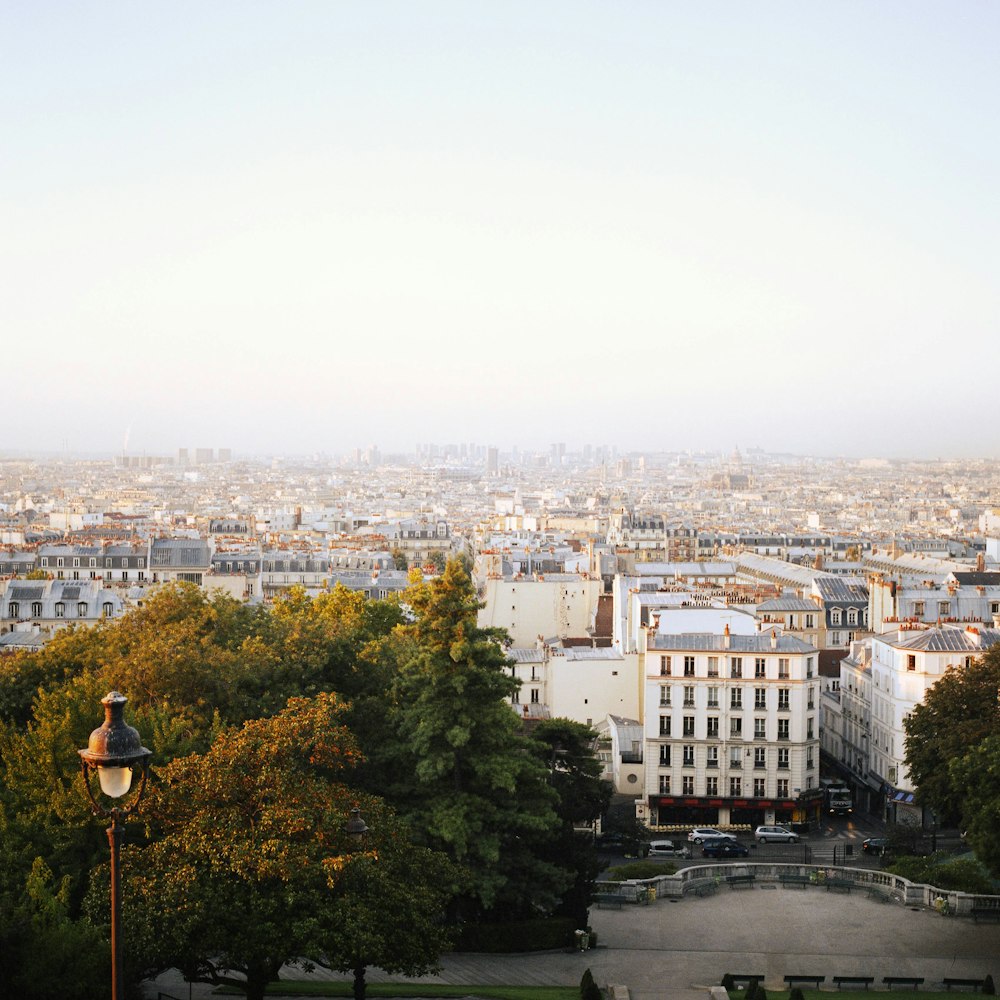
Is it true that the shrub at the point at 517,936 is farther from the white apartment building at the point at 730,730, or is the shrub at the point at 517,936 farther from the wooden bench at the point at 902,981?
the white apartment building at the point at 730,730

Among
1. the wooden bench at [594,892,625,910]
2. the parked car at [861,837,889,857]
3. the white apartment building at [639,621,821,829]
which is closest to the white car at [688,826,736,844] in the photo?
the white apartment building at [639,621,821,829]

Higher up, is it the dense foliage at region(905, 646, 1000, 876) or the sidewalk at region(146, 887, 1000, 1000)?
the dense foliage at region(905, 646, 1000, 876)

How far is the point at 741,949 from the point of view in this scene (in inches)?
1283

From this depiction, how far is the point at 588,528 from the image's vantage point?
19788 cm

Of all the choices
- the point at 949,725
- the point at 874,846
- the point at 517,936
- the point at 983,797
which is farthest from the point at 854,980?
the point at 874,846

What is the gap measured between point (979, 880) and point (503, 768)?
13841mm

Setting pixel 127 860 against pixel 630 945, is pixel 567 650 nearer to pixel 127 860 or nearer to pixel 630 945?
pixel 630 945

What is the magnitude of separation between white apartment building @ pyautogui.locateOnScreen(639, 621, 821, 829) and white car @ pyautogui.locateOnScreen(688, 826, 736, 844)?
7.75 ft

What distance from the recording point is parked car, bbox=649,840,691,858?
45469 mm

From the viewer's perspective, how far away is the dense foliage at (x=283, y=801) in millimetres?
21812

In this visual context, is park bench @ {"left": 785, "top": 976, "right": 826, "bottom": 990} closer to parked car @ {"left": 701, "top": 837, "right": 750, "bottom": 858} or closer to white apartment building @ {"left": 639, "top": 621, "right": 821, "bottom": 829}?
parked car @ {"left": 701, "top": 837, "right": 750, "bottom": 858}

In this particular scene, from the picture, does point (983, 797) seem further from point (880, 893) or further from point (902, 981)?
point (902, 981)

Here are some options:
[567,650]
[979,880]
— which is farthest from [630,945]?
[567,650]

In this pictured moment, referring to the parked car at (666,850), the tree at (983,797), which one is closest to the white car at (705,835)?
the parked car at (666,850)
